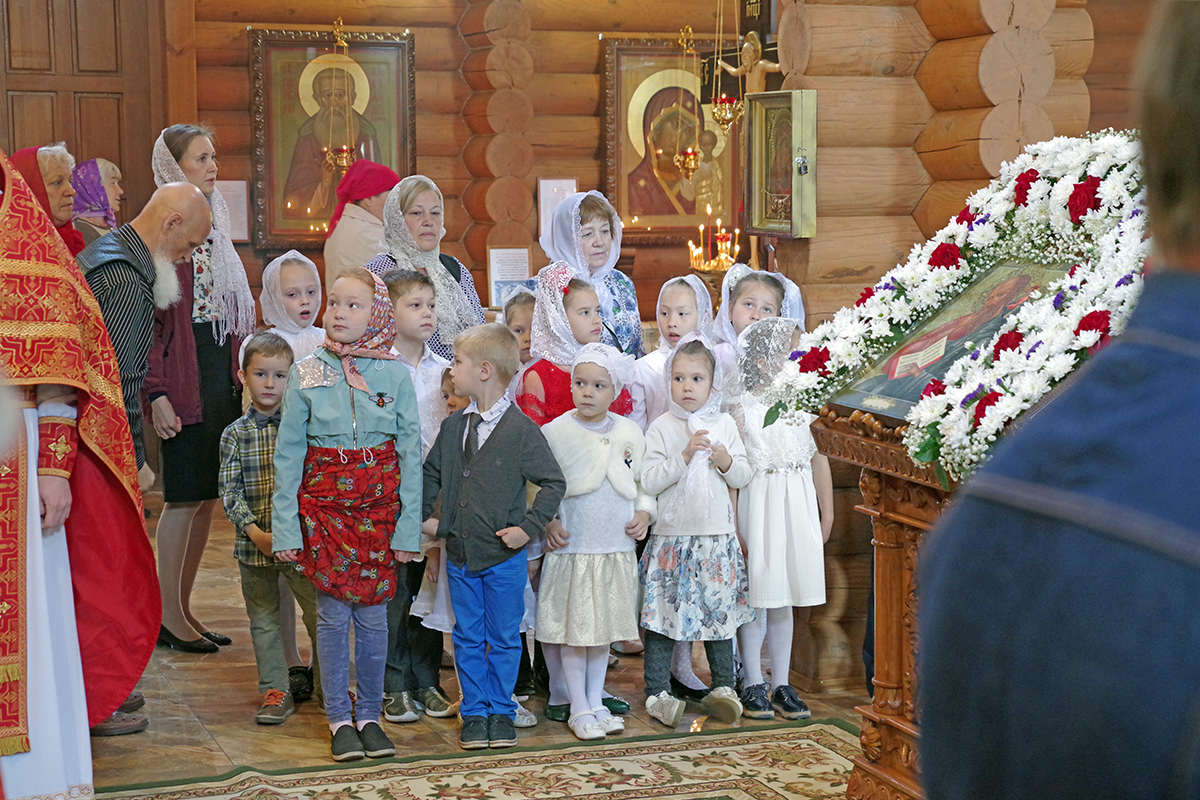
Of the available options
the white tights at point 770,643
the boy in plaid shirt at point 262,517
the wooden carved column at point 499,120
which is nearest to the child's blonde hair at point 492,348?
the boy in plaid shirt at point 262,517

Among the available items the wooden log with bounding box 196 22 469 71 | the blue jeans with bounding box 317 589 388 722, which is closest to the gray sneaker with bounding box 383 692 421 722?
the blue jeans with bounding box 317 589 388 722

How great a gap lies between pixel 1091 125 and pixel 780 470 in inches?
201

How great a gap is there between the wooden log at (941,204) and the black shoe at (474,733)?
2.36 metres

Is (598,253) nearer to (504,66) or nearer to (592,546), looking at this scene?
(592,546)

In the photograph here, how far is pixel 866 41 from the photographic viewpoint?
15.5ft

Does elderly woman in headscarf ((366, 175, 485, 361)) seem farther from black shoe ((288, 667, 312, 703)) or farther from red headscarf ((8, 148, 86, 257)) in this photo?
black shoe ((288, 667, 312, 703))

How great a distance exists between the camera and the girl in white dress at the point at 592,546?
4.14 metres

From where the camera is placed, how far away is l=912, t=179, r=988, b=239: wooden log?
4707mm

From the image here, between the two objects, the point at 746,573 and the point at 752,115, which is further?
the point at 752,115

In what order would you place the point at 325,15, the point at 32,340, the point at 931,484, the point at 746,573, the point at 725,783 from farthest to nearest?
the point at 325,15 < the point at 746,573 < the point at 725,783 < the point at 32,340 < the point at 931,484

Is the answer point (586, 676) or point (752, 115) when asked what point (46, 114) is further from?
point (586, 676)

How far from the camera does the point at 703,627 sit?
4195mm

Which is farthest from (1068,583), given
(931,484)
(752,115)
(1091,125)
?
(1091,125)

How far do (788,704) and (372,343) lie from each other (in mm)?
1782
